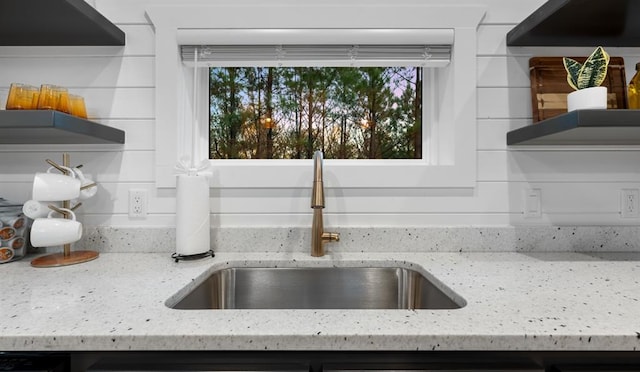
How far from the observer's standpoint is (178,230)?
120cm

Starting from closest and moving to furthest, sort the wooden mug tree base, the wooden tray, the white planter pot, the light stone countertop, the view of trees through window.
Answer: the light stone countertop → the white planter pot → the wooden mug tree base → the wooden tray → the view of trees through window

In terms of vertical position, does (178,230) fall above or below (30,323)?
above

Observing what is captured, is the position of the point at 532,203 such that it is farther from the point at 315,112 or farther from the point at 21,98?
the point at 21,98

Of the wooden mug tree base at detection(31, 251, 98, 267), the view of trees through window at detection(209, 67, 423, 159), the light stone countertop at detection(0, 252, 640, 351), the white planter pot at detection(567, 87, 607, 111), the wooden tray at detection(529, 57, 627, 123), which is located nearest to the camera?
the light stone countertop at detection(0, 252, 640, 351)

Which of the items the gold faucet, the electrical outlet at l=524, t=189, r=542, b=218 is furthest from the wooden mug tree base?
the electrical outlet at l=524, t=189, r=542, b=218

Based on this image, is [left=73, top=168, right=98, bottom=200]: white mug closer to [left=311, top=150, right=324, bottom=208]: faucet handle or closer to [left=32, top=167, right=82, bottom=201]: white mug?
[left=32, top=167, right=82, bottom=201]: white mug

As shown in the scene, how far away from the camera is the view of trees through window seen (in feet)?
5.09

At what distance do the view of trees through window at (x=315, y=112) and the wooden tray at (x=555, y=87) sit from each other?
16.7 inches

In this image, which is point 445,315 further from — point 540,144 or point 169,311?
point 540,144

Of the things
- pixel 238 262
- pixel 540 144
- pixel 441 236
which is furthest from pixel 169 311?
pixel 540 144

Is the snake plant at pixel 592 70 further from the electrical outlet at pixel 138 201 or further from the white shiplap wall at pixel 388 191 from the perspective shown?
the electrical outlet at pixel 138 201

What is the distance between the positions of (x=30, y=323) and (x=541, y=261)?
1.39m

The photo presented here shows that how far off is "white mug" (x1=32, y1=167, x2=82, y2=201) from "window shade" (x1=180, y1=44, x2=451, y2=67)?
1.92 feet

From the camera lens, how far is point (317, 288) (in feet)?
4.03
